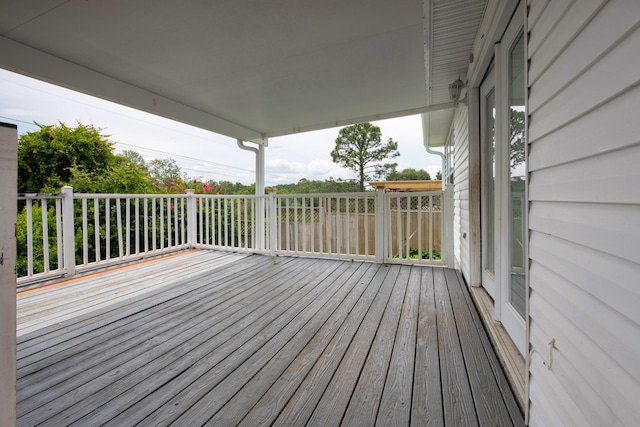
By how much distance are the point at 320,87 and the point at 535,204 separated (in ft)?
9.14

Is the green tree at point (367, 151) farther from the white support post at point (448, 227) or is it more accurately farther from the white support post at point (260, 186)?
the white support post at point (448, 227)

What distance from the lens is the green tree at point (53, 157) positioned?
19.5 ft

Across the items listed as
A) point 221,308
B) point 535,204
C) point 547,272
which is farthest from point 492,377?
point 221,308

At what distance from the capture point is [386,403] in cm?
126

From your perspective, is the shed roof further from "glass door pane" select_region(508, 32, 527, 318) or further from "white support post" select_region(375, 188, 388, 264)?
"glass door pane" select_region(508, 32, 527, 318)

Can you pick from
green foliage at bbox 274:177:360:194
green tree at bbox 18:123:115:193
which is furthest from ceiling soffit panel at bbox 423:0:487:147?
green foliage at bbox 274:177:360:194

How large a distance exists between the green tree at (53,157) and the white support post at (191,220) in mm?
3135

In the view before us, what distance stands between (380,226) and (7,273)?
11.9ft

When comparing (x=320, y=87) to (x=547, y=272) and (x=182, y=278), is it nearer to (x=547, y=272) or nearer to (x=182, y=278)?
(x=182, y=278)

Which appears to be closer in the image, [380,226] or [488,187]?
[488,187]

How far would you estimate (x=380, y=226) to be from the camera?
3885 mm

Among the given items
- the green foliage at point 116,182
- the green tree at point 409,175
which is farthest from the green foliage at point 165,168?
the green tree at point 409,175

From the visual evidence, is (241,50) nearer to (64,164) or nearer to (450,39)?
(450,39)

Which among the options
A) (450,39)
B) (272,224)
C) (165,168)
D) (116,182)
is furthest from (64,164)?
(450,39)
